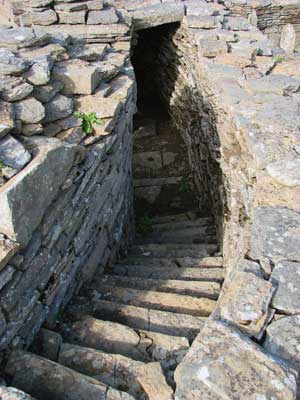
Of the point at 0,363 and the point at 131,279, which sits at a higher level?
the point at 0,363

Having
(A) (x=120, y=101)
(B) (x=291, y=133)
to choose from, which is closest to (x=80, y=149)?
(A) (x=120, y=101)

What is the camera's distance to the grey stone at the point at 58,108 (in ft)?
13.7

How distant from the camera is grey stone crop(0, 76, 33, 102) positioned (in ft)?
12.6

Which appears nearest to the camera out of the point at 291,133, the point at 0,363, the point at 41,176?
the point at 0,363

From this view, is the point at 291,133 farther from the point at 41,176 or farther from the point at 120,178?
the point at 41,176

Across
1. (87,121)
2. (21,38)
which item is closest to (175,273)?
(87,121)

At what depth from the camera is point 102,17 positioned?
6.68 m

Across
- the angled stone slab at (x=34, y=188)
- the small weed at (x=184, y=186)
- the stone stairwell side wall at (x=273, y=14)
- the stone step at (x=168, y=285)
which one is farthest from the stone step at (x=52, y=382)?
the stone stairwell side wall at (x=273, y=14)

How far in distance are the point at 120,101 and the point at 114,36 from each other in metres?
2.30

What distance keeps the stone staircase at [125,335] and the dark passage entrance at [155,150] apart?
333 centimetres

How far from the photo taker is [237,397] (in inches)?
88.4

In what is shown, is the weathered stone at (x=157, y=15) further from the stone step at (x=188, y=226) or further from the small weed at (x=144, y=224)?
the stone step at (x=188, y=226)

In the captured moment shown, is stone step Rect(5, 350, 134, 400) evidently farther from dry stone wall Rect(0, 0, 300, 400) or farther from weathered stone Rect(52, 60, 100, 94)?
weathered stone Rect(52, 60, 100, 94)

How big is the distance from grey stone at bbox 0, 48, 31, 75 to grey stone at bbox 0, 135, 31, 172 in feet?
3.09
